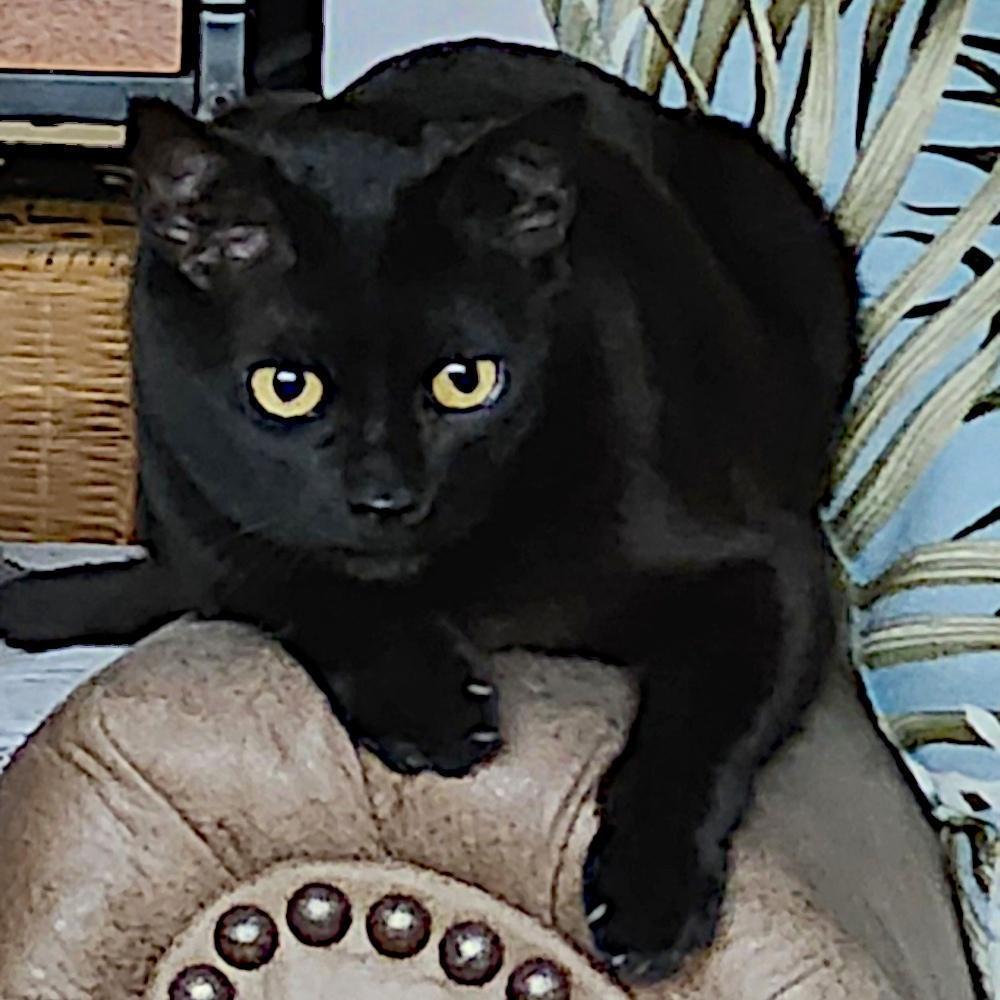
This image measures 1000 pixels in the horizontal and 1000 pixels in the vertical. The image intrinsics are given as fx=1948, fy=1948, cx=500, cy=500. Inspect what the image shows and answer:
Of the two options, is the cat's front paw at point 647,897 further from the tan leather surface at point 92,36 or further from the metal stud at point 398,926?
the tan leather surface at point 92,36

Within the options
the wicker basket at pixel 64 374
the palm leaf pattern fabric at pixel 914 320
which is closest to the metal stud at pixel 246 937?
the palm leaf pattern fabric at pixel 914 320

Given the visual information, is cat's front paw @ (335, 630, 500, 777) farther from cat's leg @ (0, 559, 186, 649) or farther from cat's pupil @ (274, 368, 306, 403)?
cat's leg @ (0, 559, 186, 649)

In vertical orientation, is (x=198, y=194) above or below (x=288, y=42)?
above

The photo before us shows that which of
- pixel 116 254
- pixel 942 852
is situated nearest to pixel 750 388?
pixel 942 852

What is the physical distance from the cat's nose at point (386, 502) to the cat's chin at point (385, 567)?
4cm

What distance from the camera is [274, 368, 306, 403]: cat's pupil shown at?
0.80m

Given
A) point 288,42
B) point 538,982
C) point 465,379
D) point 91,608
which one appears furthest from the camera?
point 288,42

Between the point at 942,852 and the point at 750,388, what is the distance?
267 mm

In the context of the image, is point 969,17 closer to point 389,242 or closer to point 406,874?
point 389,242

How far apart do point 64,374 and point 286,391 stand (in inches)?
35.9

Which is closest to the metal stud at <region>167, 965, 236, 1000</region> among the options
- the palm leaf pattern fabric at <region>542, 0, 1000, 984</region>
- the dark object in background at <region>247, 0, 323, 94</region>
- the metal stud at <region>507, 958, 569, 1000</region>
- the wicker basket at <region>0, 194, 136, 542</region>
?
the metal stud at <region>507, 958, 569, 1000</region>

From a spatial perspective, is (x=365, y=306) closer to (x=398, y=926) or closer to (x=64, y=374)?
(x=398, y=926)

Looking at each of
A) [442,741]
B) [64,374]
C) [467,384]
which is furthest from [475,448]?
[64,374]

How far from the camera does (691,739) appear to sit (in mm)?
792
